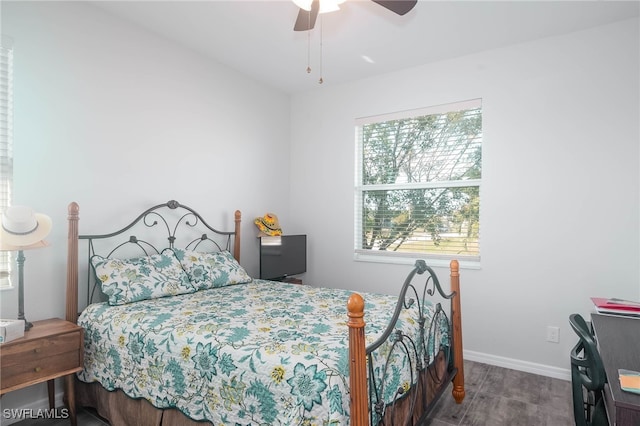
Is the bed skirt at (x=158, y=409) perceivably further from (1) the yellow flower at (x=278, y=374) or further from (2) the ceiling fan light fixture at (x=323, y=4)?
(2) the ceiling fan light fixture at (x=323, y=4)

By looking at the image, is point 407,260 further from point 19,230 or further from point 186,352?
point 19,230

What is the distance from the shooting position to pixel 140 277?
8.30ft

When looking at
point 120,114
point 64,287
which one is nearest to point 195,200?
point 120,114

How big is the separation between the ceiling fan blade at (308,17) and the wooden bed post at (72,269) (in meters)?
1.82

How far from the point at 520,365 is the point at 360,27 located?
3.02m

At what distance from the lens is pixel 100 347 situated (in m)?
2.17

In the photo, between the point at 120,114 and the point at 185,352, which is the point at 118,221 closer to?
the point at 120,114

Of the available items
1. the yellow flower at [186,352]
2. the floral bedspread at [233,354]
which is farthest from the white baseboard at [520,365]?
the yellow flower at [186,352]

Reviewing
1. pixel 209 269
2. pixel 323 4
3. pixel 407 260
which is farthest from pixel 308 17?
pixel 407 260

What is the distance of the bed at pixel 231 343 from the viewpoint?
1457 mm

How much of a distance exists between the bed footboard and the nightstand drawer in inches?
65.7

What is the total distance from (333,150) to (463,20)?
179cm

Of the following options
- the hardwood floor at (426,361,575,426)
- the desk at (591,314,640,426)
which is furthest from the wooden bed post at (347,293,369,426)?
the hardwood floor at (426,361,575,426)

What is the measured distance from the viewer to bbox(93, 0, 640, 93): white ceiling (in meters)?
2.61
